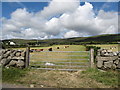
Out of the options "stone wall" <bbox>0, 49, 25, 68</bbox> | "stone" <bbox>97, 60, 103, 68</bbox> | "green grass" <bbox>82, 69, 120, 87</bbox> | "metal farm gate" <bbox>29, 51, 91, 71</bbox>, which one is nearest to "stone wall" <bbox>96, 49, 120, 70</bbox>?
"stone" <bbox>97, 60, 103, 68</bbox>

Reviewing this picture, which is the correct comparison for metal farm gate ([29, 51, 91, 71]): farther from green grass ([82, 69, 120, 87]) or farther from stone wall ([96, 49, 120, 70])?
green grass ([82, 69, 120, 87])

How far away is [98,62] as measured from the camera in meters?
8.47

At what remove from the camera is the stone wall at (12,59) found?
887 cm

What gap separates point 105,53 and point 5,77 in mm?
6214

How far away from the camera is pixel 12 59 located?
9.10m

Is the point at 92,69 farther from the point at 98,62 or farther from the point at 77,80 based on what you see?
the point at 77,80

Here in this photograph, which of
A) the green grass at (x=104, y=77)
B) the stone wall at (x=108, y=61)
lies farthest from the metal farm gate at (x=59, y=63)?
the green grass at (x=104, y=77)

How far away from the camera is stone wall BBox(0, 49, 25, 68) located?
8.87m

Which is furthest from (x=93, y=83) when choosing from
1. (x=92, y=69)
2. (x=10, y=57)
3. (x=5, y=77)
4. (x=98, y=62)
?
(x=10, y=57)

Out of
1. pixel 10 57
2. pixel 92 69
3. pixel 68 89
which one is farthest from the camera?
pixel 10 57

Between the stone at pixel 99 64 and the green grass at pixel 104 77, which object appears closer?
the green grass at pixel 104 77

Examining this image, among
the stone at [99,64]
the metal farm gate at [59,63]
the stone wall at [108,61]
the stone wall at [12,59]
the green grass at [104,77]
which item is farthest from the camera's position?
the stone wall at [12,59]

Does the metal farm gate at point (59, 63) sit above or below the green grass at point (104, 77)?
above

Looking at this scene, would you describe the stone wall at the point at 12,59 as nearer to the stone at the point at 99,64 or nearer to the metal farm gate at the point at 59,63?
the metal farm gate at the point at 59,63
